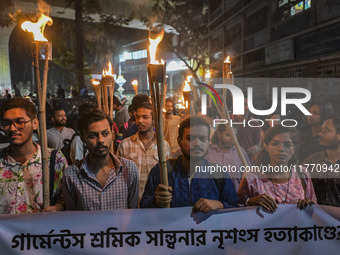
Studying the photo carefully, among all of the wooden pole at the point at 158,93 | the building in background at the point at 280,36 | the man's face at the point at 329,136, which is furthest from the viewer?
the building in background at the point at 280,36

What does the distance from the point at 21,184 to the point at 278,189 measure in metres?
1.93

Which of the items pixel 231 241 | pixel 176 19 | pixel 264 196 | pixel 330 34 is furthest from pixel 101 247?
pixel 176 19

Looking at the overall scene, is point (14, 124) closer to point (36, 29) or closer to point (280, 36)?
point (36, 29)

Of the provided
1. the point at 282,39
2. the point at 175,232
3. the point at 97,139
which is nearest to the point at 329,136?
the point at 175,232

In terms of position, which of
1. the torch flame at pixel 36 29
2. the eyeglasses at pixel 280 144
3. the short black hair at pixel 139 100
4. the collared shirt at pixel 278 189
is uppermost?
the torch flame at pixel 36 29

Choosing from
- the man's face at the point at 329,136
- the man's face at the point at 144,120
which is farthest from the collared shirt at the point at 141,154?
the man's face at the point at 329,136

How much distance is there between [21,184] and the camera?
2145mm

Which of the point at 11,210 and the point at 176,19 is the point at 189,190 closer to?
the point at 11,210

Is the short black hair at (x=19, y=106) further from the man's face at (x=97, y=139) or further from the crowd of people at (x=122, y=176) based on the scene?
the man's face at (x=97, y=139)

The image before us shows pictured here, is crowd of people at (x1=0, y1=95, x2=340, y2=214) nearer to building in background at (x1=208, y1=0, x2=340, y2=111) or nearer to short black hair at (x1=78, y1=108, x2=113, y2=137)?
short black hair at (x1=78, y1=108, x2=113, y2=137)

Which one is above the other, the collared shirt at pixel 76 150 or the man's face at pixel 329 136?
the man's face at pixel 329 136

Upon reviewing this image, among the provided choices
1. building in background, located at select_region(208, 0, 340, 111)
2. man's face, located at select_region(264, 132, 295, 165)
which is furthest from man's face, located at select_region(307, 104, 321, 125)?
building in background, located at select_region(208, 0, 340, 111)

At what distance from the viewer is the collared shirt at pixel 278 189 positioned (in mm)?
2219

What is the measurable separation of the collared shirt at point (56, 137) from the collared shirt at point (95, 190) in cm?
205
